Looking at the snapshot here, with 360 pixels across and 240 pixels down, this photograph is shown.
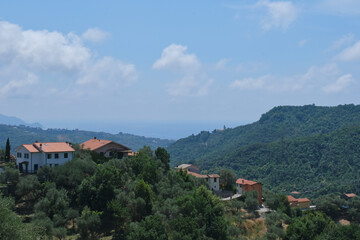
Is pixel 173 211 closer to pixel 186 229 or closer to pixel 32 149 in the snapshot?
pixel 186 229

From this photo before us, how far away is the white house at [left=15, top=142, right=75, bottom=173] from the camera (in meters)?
46.2

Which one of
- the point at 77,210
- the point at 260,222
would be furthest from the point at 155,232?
the point at 260,222

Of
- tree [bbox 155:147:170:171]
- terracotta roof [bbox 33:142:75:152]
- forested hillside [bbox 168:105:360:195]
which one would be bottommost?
forested hillside [bbox 168:105:360:195]

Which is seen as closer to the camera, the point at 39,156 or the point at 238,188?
the point at 39,156

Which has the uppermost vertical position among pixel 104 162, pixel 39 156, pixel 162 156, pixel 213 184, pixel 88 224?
pixel 39 156

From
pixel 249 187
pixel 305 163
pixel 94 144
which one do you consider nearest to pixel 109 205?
pixel 94 144

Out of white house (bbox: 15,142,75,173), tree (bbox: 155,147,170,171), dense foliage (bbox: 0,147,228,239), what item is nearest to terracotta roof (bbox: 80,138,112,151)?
white house (bbox: 15,142,75,173)

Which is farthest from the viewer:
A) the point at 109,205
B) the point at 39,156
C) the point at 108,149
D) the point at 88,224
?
the point at 108,149

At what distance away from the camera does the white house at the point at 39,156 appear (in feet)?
151

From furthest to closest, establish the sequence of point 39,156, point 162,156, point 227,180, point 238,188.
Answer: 1. point 227,180
2. point 238,188
3. point 162,156
4. point 39,156

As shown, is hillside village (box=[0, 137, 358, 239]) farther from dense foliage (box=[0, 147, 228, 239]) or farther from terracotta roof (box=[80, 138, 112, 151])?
dense foliage (box=[0, 147, 228, 239])

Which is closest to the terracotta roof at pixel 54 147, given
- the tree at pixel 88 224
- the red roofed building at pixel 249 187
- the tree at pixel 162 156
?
the tree at pixel 162 156

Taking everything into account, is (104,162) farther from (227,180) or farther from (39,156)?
(227,180)

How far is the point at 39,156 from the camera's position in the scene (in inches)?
1834
